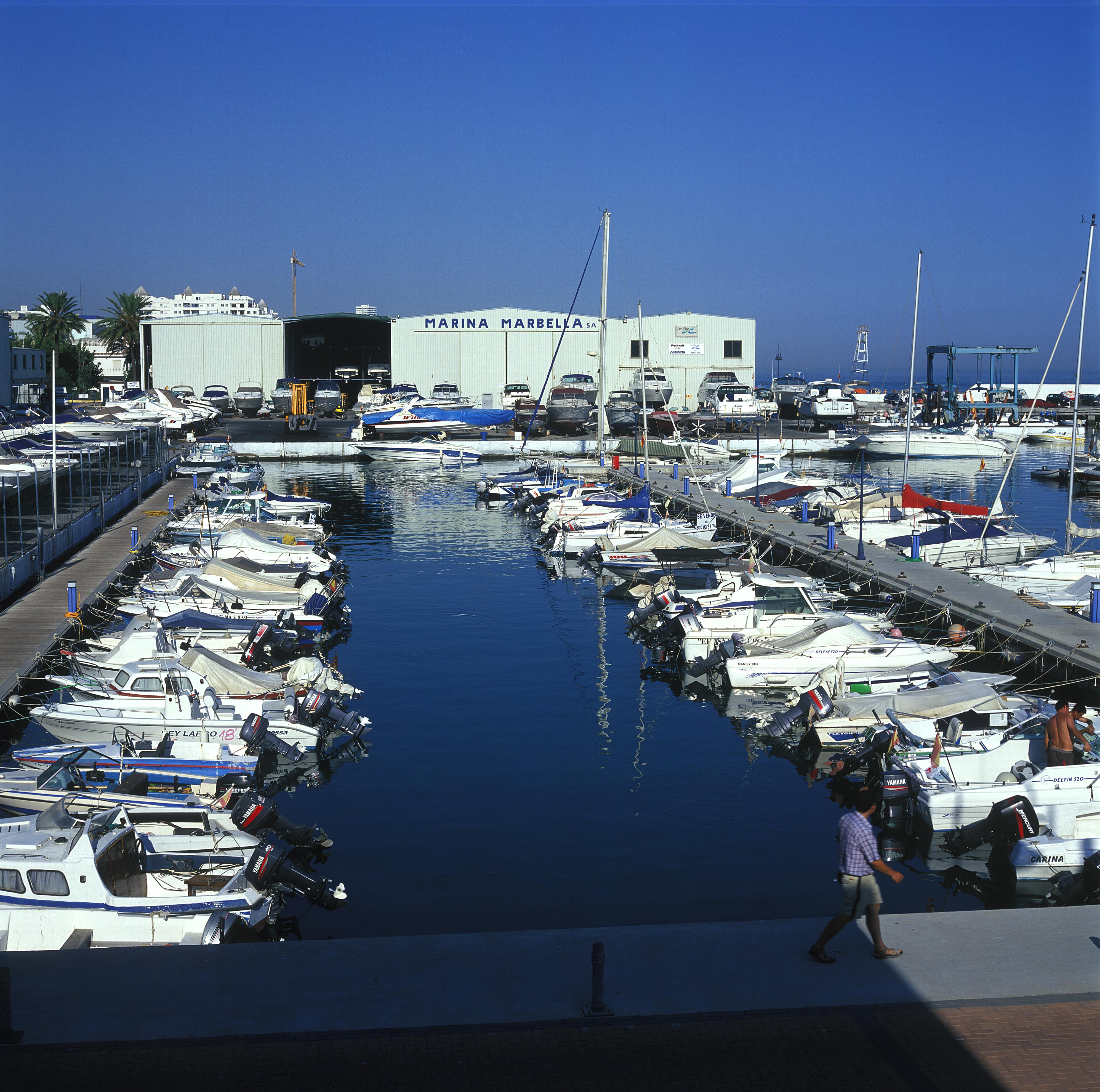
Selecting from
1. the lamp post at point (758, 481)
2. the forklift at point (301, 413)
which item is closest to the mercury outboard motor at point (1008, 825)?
the lamp post at point (758, 481)

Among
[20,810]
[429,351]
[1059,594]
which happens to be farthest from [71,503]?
[429,351]

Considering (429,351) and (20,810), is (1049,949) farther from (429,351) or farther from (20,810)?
(429,351)

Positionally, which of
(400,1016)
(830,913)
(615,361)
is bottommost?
(830,913)

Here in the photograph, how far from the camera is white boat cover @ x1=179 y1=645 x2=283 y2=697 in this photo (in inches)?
906

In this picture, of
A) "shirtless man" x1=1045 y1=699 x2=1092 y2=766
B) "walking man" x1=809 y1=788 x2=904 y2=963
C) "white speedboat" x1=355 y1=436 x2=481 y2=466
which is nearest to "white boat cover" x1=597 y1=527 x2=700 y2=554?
"shirtless man" x1=1045 y1=699 x2=1092 y2=766

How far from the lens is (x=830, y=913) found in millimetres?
16125

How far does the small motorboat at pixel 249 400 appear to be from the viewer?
95.6 m

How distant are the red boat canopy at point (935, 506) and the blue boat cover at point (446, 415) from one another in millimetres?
43506

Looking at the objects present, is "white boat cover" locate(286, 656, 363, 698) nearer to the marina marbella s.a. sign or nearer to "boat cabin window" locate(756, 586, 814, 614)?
"boat cabin window" locate(756, 586, 814, 614)

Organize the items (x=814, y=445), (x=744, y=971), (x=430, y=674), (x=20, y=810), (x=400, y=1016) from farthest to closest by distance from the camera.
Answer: (x=814, y=445) < (x=430, y=674) < (x=20, y=810) < (x=744, y=971) < (x=400, y=1016)

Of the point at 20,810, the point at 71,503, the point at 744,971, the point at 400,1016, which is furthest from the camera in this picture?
the point at 71,503

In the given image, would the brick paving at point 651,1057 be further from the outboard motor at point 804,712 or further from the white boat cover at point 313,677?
the white boat cover at point 313,677

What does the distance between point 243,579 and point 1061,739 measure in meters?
22.7

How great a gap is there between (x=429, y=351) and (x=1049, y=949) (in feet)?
298
